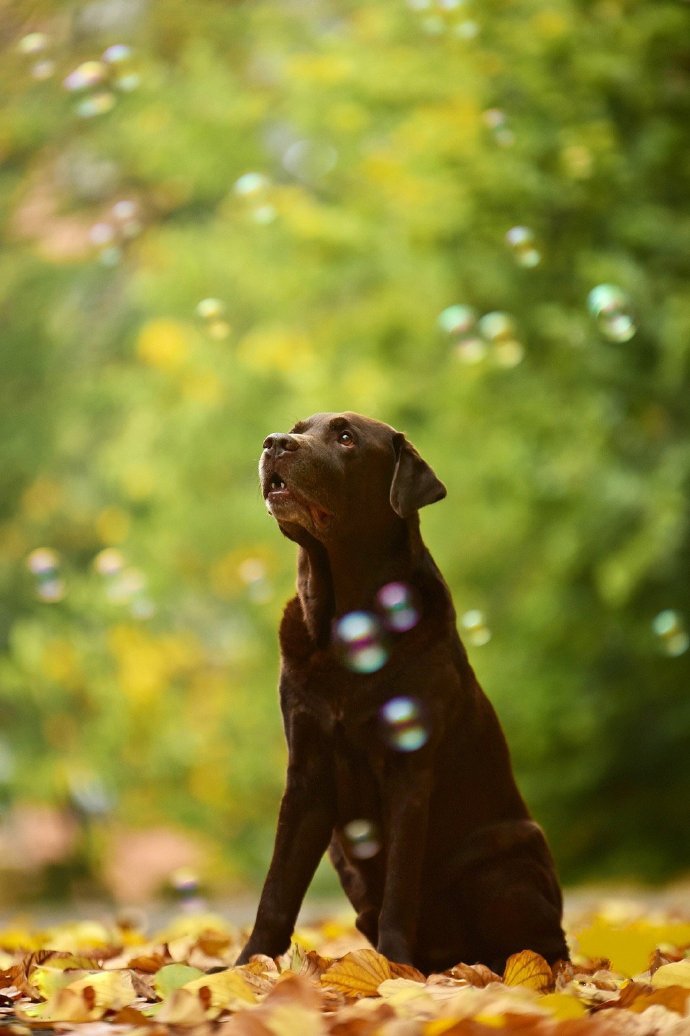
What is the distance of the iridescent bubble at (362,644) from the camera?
268 cm

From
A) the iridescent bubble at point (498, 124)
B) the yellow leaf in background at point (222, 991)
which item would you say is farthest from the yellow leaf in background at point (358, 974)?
the iridescent bubble at point (498, 124)

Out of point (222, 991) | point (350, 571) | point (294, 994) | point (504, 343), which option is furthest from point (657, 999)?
point (504, 343)

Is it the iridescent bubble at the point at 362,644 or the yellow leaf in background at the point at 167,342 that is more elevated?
the yellow leaf in background at the point at 167,342

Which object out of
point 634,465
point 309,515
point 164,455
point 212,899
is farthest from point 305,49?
point 309,515

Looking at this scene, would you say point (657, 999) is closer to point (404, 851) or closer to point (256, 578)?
point (404, 851)

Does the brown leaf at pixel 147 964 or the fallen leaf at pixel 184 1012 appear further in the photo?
the brown leaf at pixel 147 964

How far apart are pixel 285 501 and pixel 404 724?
524 millimetres

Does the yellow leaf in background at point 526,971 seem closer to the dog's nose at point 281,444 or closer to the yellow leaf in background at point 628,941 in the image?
the yellow leaf in background at point 628,941

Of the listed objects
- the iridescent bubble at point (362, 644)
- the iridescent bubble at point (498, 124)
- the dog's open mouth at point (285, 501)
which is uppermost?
the iridescent bubble at point (498, 124)

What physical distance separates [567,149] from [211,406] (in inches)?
135

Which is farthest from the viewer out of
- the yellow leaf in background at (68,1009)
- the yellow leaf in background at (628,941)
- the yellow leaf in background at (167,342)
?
the yellow leaf in background at (167,342)

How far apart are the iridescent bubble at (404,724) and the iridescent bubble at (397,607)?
163 millimetres

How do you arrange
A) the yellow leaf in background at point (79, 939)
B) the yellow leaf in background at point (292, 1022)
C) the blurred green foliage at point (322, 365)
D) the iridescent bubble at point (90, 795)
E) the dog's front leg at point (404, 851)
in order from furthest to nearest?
1. the iridescent bubble at point (90, 795)
2. the blurred green foliage at point (322, 365)
3. the yellow leaf in background at point (79, 939)
4. the dog's front leg at point (404, 851)
5. the yellow leaf in background at point (292, 1022)

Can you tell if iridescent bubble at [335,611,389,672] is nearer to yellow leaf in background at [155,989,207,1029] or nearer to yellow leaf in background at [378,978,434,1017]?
yellow leaf in background at [378,978,434,1017]
